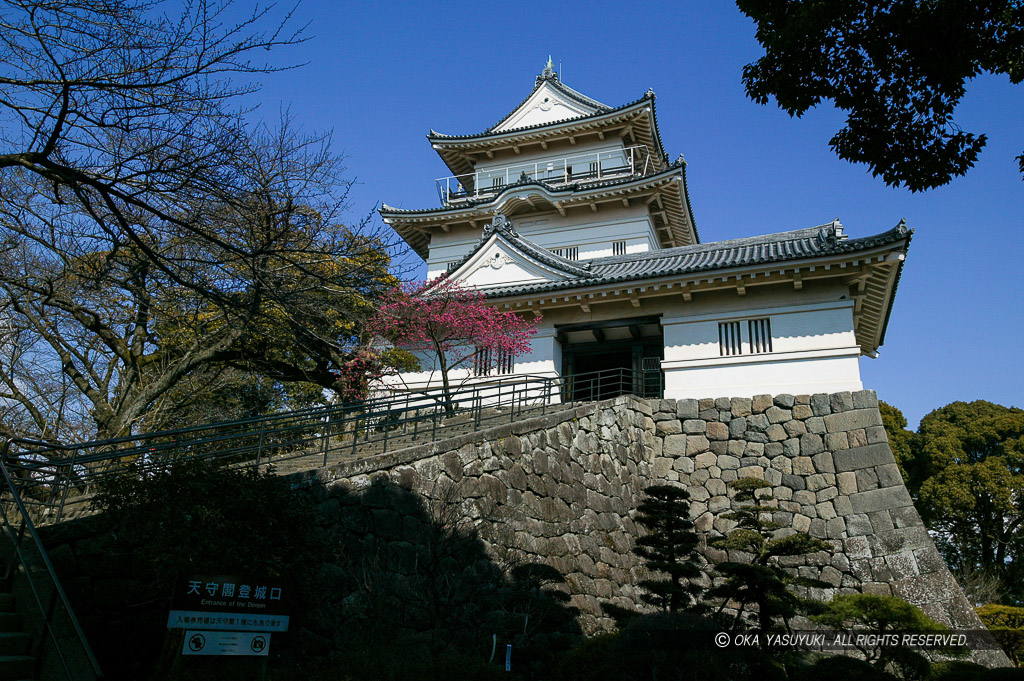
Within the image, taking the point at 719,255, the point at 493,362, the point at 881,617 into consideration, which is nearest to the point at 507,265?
the point at 493,362

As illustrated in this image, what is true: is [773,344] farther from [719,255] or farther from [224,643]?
[224,643]

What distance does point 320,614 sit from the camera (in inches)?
283

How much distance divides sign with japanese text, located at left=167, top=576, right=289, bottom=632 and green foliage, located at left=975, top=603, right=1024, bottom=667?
11.8 metres

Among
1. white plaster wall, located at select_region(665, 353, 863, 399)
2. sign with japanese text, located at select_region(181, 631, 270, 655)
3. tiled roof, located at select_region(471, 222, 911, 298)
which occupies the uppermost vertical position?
tiled roof, located at select_region(471, 222, 911, 298)

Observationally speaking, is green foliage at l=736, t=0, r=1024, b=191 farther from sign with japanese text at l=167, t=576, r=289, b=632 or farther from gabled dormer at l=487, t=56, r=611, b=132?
gabled dormer at l=487, t=56, r=611, b=132

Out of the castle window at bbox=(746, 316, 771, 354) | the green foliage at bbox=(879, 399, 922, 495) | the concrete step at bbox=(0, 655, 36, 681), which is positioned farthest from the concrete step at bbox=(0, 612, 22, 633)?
the green foliage at bbox=(879, 399, 922, 495)

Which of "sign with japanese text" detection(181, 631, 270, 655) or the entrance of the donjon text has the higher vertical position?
the entrance of the donjon text

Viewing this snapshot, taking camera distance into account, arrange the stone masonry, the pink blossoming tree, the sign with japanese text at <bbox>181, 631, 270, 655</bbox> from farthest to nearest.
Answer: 1. the pink blossoming tree
2. the stone masonry
3. the sign with japanese text at <bbox>181, 631, 270, 655</bbox>

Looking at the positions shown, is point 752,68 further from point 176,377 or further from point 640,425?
point 176,377

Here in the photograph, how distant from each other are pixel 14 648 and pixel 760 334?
1329 cm

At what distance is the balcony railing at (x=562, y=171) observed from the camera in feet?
78.7

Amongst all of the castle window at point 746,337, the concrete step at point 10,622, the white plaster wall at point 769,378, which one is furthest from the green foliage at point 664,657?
the castle window at point 746,337

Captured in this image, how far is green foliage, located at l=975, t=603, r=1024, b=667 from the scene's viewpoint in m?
11.6

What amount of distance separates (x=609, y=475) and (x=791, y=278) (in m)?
5.70
